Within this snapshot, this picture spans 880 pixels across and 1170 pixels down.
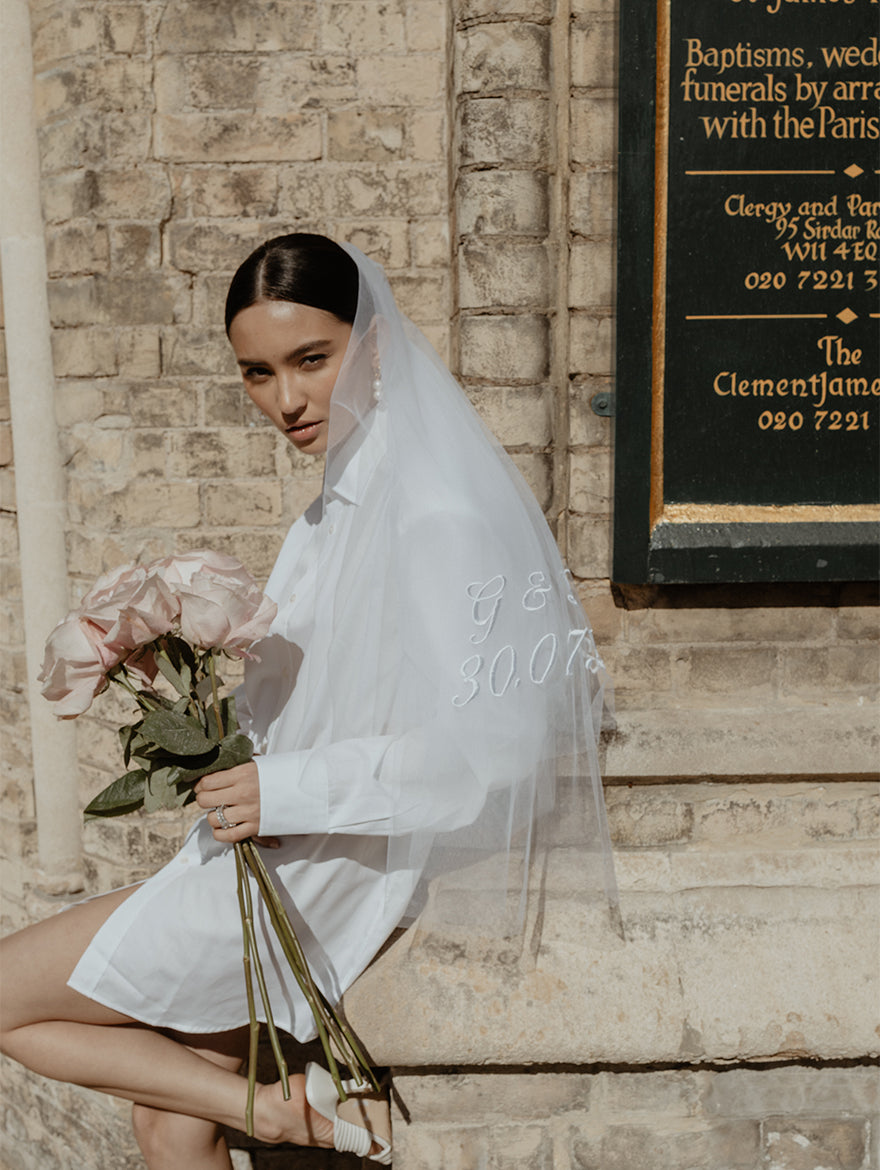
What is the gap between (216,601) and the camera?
177 cm

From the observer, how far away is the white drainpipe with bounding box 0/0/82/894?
332cm

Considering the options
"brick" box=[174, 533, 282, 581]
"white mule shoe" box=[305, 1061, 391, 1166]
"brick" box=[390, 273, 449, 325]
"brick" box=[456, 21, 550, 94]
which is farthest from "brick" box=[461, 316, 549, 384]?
"white mule shoe" box=[305, 1061, 391, 1166]

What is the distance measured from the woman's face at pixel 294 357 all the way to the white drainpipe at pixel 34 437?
1.65 metres

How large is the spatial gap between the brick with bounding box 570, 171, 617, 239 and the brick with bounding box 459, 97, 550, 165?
0.44ft

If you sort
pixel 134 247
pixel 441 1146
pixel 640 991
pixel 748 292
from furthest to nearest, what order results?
pixel 134 247, pixel 748 292, pixel 441 1146, pixel 640 991

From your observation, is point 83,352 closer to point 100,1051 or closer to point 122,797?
point 122,797

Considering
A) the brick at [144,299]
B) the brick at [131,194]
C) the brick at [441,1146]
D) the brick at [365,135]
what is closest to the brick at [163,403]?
the brick at [144,299]

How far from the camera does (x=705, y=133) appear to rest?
106 inches

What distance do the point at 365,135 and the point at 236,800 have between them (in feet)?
7.51

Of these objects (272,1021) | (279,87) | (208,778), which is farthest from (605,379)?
(272,1021)

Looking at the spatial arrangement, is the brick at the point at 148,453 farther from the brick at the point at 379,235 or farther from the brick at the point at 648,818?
the brick at the point at 648,818

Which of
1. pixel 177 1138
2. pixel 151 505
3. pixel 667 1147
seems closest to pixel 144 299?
pixel 151 505

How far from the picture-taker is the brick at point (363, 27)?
124 inches

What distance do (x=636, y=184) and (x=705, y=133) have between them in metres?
0.22
